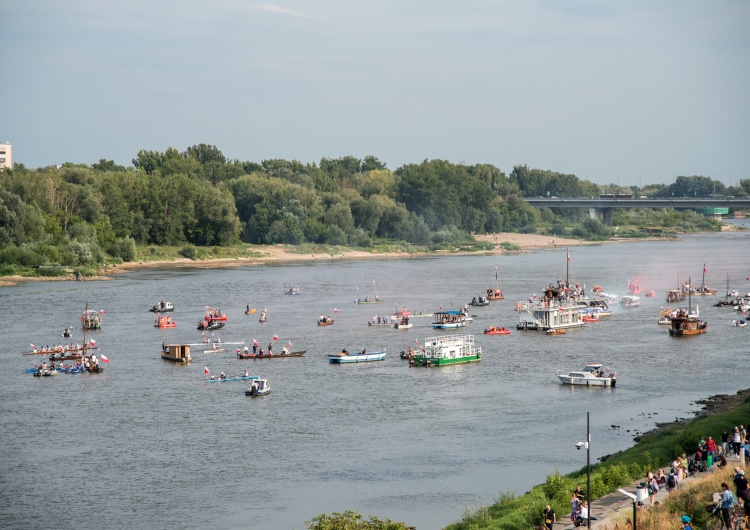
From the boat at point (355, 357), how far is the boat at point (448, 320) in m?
18.4

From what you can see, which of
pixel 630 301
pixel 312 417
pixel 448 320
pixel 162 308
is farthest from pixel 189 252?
pixel 312 417

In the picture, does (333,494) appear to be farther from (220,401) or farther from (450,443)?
(220,401)

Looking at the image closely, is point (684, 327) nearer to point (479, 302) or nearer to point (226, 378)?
point (479, 302)

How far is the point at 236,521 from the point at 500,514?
35.2 feet

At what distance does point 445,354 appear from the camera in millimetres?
79875

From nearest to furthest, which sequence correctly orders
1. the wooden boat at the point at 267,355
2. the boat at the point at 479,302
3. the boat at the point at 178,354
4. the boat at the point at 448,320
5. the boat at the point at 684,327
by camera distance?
the boat at the point at 178,354 → the wooden boat at the point at 267,355 → the boat at the point at 684,327 → the boat at the point at 448,320 → the boat at the point at 479,302

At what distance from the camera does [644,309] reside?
11475 centimetres

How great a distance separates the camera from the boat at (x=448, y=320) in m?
98.9

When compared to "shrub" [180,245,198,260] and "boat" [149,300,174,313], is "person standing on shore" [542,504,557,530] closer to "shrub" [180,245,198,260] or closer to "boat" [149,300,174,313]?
"boat" [149,300,174,313]

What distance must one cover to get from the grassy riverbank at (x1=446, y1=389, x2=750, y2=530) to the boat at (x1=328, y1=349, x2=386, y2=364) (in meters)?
28.8

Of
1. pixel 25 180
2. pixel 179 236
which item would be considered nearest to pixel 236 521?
pixel 25 180

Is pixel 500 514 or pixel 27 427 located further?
pixel 27 427

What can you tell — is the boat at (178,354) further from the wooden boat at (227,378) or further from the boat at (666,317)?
the boat at (666,317)

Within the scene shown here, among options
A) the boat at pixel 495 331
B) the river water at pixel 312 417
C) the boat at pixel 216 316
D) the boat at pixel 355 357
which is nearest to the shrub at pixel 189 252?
the river water at pixel 312 417
